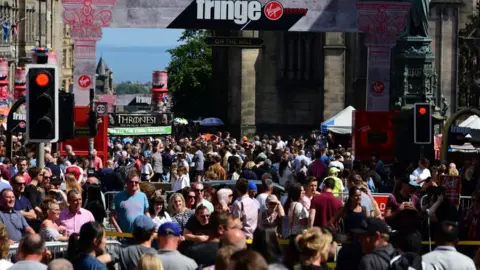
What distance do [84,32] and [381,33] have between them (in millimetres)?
6883

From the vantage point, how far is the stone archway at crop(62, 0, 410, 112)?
3612 cm

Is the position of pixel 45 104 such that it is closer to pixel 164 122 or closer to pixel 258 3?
pixel 258 3

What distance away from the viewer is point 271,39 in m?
67.4

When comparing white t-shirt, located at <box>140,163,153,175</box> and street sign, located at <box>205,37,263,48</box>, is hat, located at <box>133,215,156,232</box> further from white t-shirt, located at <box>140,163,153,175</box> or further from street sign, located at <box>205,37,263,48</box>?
street sign, located at <box>205,37,263,48</box>

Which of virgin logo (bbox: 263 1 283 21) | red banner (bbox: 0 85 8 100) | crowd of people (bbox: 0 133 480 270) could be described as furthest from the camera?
red banner (bbox: 0 85 8 100)

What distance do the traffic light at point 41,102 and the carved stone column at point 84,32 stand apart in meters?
16.8

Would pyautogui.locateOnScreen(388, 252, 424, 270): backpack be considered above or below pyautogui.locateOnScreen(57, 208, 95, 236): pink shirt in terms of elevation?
above

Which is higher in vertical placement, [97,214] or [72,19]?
[72,19]

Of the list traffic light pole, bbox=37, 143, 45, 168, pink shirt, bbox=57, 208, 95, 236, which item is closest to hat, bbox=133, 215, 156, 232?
pink shirt, bbox=57, 208, 95, 236

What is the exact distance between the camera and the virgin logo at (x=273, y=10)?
3703 cm

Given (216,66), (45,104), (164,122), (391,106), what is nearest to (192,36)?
(216,66)

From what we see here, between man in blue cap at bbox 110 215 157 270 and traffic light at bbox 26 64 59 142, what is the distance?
5.10m

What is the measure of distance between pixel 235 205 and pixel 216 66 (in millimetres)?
60577

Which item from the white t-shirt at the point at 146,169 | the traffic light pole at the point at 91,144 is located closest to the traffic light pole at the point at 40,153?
the traffic light pole at the point at 91,144
